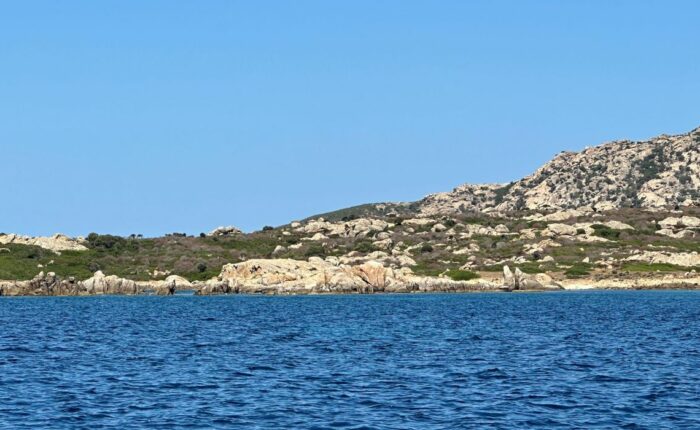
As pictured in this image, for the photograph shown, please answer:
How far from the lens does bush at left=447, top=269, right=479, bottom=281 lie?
166m

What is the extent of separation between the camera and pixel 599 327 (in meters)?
83.6

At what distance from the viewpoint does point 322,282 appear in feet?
526

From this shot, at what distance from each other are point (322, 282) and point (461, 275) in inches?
955

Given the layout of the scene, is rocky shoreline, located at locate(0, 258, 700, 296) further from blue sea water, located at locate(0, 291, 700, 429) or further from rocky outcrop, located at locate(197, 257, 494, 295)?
blue sea water, located at locate(0, 291, 700, 429)

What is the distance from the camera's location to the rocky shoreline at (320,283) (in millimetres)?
160000

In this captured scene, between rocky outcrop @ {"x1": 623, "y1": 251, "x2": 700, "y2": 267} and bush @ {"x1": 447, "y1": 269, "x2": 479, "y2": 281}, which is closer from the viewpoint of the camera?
bush @ {"x1": 447, "y1": 269, "x2": 479, "y2": 281}

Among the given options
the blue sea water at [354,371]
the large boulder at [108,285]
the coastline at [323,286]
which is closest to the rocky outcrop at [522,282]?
the coastline at [323,286]

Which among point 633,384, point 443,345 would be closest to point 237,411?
point 633,384

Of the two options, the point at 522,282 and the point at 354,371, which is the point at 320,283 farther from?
the point at 354,371

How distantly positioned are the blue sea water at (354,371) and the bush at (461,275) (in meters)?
64.3

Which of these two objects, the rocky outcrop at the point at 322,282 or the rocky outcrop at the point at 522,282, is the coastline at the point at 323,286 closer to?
the rocky outcrop at the point at 322,282

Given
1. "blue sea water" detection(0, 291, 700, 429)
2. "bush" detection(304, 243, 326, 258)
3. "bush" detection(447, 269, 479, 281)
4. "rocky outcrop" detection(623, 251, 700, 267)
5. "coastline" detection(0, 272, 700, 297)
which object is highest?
"bush" detection(304, 243, 326, 258)

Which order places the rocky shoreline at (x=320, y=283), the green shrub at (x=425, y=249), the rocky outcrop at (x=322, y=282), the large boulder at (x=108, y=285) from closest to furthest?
1. the rocky outcrop at (x=322, y=282)
2. the rocky shoreline at (x=320, y=283)
3. the large boulder at (x=108, y=285)
4. the green shrub at (x=425, y=249)

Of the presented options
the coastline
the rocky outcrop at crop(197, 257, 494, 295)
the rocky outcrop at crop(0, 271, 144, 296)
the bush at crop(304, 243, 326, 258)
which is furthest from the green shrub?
the rocky outcrop at crop(0, 271, 144, 296)
